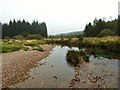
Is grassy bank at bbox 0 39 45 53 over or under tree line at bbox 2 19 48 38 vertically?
under

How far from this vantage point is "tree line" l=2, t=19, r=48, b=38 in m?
134

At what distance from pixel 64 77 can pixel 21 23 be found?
128 m

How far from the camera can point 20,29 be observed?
138m

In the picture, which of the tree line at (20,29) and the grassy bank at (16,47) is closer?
the grassy bank at (16,47)

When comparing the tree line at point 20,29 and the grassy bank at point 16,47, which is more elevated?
the tree line at point 20,29

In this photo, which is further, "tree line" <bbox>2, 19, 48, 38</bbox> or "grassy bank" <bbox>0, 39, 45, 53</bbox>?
"tree line" <bbox>2, 19, 48, 38</bbox>

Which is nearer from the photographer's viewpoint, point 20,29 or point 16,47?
point 16,47

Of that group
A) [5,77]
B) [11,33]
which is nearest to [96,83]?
[5,77]

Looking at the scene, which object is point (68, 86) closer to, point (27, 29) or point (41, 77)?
point (41, 77)

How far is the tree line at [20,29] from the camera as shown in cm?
13388

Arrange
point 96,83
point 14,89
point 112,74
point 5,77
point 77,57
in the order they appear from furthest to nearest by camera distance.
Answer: point 77,57, point 112,74, point 5,77, point 96,83, point 14,89

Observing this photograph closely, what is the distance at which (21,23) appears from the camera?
143 m

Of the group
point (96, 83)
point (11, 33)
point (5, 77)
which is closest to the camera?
point (96, 83)

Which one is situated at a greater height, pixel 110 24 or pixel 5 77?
pixel 110 24
